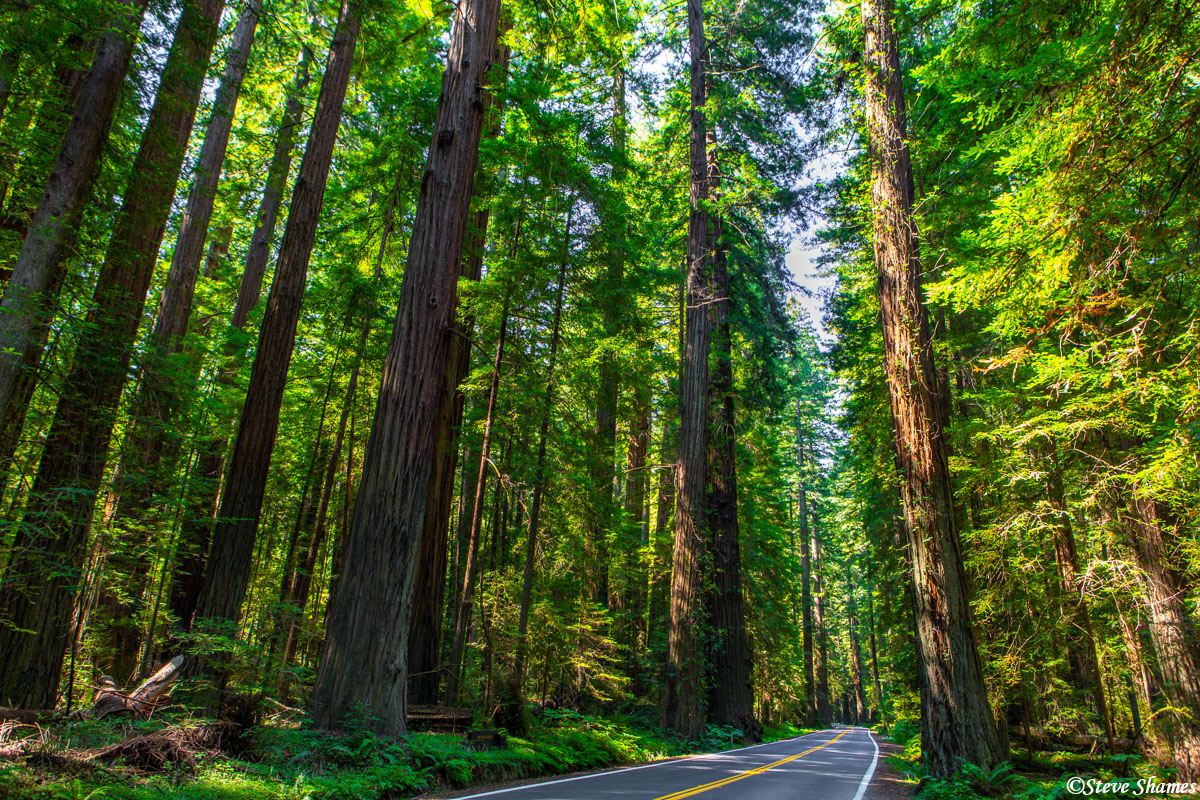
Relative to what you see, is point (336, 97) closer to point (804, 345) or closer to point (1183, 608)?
point (1183, 608)

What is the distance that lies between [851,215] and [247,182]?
56.1ft

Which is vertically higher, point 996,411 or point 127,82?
point 127,82

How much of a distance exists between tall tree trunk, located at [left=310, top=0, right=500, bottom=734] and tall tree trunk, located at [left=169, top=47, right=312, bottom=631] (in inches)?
105

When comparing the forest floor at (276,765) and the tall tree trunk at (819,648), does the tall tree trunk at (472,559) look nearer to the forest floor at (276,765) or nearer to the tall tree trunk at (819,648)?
the forest floor at (276,765)

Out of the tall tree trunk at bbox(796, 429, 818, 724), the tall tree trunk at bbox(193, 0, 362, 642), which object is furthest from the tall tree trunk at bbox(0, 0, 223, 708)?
the tall tree trunk at bbox(796, 429, 818, 724)

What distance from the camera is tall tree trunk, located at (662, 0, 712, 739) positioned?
1145 cm

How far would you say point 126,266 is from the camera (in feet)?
23.6

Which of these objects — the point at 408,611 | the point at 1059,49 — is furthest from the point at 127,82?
the point at 1059,49

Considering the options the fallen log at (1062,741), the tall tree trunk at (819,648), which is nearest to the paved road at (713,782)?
the fallen log at (1062,741)

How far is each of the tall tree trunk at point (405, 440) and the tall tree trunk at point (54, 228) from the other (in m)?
3.35

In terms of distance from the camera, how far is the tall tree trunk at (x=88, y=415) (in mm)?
5926

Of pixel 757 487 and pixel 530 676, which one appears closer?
pixel 530 676

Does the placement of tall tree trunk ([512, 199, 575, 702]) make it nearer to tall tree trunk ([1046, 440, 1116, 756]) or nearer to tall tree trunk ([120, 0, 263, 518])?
tall tree trunk ([120, 0, 263, 518])

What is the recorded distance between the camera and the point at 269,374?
28.9 feet
